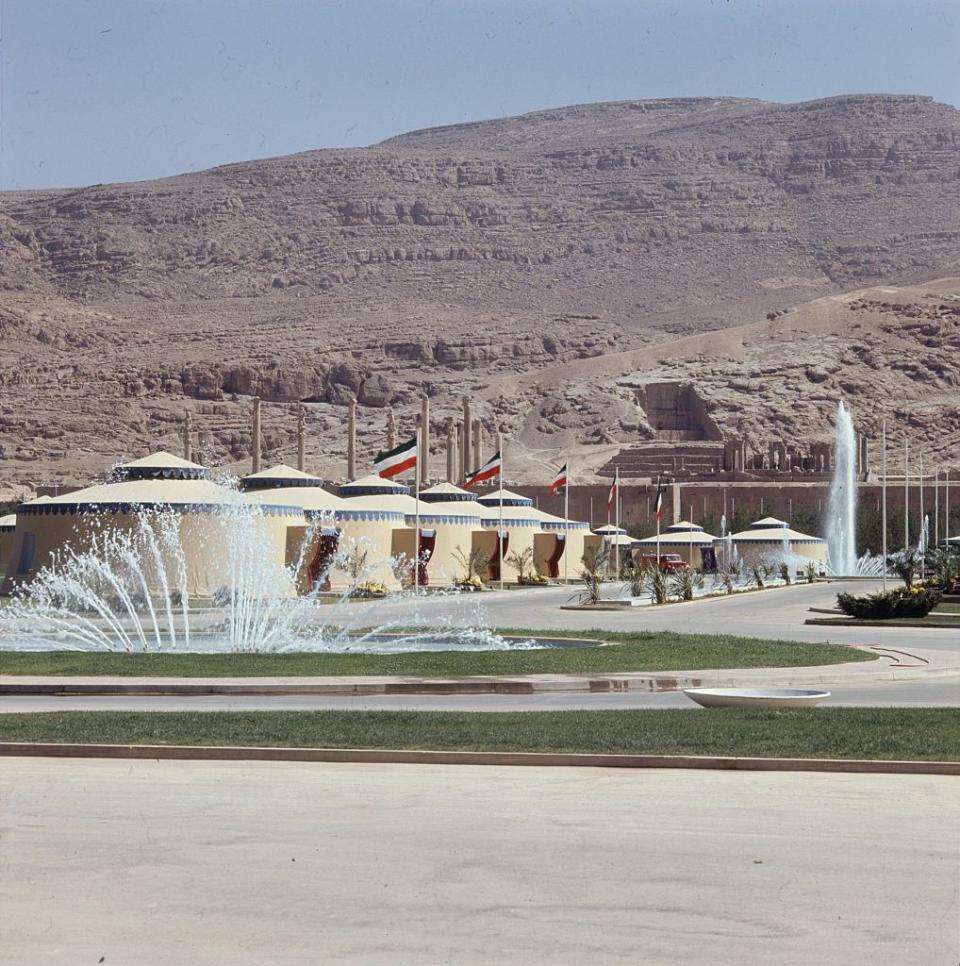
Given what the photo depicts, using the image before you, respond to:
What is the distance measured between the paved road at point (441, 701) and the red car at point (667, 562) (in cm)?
3758

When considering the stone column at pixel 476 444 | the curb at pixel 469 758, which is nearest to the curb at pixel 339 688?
the curb at pixel 469 758

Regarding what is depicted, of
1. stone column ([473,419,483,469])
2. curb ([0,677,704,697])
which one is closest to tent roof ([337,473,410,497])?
curb ([0,677,704,697])

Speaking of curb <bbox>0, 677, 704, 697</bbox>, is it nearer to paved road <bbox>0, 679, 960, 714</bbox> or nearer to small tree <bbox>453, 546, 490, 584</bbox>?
paved road <bbox>0, 679, 960, 714</bbox>

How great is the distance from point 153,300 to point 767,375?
273 feet

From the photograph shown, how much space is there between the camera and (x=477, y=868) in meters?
7.96

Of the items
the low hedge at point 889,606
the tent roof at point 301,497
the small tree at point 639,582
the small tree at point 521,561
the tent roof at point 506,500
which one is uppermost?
the tent roof at point 301,497

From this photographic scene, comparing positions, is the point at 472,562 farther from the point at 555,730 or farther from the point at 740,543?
the point at 555,730

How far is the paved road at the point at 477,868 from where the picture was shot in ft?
22.0

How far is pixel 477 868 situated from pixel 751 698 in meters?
7.04

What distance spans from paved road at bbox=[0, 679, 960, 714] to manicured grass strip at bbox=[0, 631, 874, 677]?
1713 millimetres

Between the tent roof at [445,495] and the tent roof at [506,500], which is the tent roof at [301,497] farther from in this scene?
the tent roof at [506,500]

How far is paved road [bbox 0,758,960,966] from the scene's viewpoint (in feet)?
22.0

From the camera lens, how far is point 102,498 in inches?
1726

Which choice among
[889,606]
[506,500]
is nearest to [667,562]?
[506,500]
